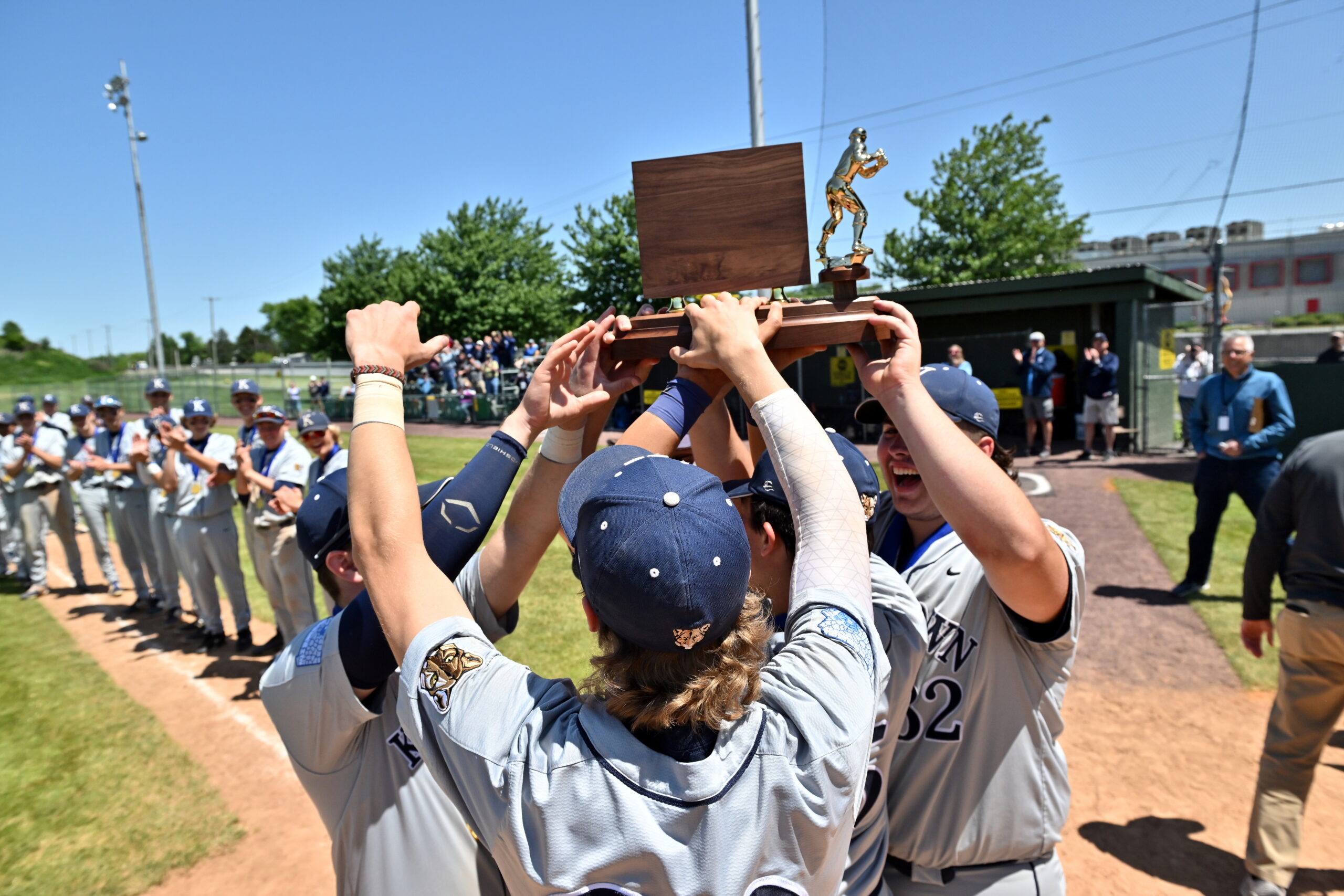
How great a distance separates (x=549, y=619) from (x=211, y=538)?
10.6 feet

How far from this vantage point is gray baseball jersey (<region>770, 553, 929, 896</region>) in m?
1.79

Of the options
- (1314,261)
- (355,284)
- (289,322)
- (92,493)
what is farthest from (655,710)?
(289,322)

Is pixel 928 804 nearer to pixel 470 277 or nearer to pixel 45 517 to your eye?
pixel 45 517

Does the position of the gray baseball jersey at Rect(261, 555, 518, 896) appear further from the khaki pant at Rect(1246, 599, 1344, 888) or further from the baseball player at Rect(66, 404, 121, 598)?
the baseball player at Rect(66, 404, 121, 598)

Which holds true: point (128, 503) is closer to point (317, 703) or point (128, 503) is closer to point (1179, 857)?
point (317, 703)

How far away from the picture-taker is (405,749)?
1966mm

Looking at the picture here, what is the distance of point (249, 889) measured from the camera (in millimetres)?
4125

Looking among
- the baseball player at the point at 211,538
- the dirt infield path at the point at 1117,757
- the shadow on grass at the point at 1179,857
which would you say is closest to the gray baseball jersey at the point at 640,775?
the dirt infield path at the point at 1117,757

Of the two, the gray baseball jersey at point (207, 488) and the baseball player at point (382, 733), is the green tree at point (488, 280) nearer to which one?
the gray baseball jersey at point (207, 488)

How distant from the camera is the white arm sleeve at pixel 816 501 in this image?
1513mm

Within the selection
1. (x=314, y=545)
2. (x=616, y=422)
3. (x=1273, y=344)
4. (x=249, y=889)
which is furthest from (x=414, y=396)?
(x=1273, y=344)

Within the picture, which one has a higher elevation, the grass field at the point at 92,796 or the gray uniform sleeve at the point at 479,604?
the gray uniform sleeve at the point at 479,604

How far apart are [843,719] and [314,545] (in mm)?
1650

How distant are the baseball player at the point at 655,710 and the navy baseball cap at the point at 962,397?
3.09ft
